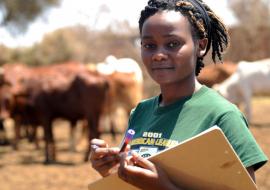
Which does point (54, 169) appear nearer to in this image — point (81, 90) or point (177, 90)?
point (81, 90)

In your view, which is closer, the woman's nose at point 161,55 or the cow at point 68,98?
the woman's nose at point 161,55

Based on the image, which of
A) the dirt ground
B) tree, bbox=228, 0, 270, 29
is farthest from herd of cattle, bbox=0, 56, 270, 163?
tree, bbox=228, 0, 270, 29

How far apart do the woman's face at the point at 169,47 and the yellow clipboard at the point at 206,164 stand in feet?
1.23

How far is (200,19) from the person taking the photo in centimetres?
213

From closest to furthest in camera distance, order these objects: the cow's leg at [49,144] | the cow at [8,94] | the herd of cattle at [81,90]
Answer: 1. the herd of cattle at [81,90]
2. the cow's leg at [49,144]
3. the cow at [8,94]

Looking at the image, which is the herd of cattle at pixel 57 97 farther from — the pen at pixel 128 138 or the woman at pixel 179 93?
the pen at pixel 128 138

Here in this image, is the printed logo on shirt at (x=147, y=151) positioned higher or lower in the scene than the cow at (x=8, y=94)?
higher

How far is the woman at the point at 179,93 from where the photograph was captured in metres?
1.88

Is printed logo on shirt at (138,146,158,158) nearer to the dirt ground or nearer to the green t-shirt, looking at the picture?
the green t-shirt

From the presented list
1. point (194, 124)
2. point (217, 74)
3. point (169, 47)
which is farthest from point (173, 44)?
point (217, 74)

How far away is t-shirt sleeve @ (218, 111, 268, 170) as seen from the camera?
72.8 inches

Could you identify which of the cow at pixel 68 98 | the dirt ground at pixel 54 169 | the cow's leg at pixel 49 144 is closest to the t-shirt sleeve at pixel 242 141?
the dirt ground at pixel 54 169

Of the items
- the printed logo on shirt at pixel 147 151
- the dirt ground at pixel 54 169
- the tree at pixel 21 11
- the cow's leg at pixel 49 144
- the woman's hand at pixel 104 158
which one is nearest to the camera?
the woman's hand at pixel 104 158

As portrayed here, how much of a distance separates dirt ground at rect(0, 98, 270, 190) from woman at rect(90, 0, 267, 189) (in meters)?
5.17
